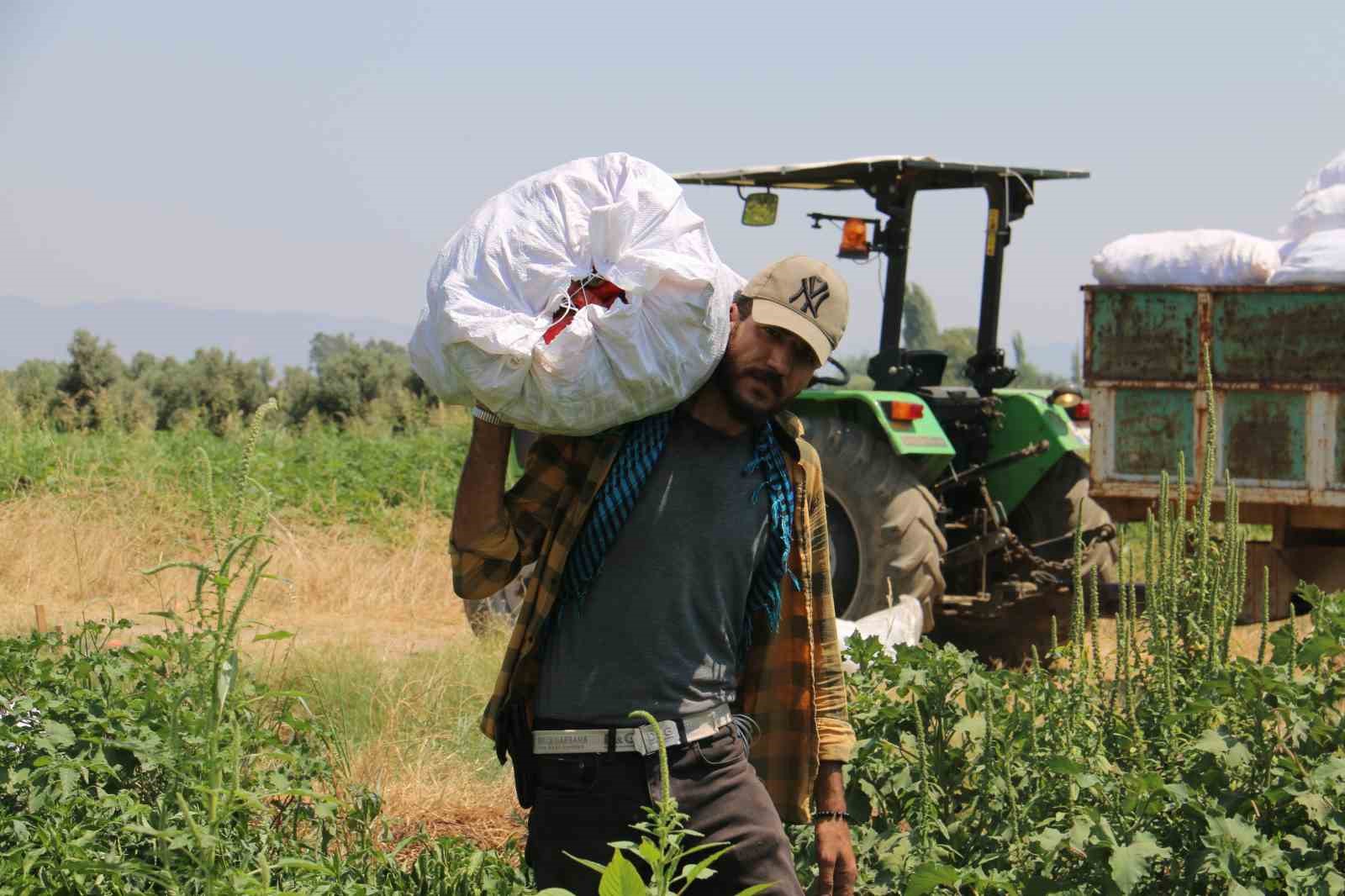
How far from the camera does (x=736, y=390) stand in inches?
108

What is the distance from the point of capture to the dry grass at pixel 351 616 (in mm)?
4758

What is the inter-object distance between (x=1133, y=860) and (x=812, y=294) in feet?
3.90

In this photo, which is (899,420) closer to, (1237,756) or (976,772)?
(976,772)

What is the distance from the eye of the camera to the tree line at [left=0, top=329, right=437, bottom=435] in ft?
67.2

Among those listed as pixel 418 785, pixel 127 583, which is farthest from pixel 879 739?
pixel 127 583

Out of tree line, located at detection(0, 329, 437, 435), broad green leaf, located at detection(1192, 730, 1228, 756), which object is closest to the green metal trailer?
Result: broad green leaf, located at detection(1192, 730, 1228, 756)

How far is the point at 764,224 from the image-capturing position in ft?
24.3

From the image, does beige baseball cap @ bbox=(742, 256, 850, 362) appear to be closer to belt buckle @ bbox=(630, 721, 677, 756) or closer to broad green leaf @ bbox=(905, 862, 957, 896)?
belt buckle @ bbox=(630, 721, 677, 756)

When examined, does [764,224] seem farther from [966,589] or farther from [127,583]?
[127,583]

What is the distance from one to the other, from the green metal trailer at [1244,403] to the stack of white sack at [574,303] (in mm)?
4354

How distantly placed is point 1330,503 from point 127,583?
7111mm

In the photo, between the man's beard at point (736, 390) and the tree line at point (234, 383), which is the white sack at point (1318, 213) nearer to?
the man's beard at point (736, 390)

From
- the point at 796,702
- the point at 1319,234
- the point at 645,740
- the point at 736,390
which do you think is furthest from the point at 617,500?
the point at 1319,234

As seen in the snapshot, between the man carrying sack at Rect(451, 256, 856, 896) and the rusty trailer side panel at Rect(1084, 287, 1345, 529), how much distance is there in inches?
155
